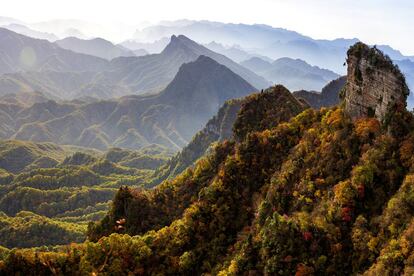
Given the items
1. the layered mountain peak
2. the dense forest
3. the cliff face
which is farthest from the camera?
the layered mountain peak

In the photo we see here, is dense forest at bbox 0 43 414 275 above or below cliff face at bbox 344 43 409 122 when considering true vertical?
below

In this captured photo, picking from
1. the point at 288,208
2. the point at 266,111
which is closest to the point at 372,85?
the point at 288,208

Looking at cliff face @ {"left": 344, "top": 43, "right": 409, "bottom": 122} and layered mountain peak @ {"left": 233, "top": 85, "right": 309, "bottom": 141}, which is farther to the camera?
layered mountain peak @ {"left": 233, "top": 85, "right": 309, "bottom": 141}

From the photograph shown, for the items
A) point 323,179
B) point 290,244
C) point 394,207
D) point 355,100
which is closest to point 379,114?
point 355,100

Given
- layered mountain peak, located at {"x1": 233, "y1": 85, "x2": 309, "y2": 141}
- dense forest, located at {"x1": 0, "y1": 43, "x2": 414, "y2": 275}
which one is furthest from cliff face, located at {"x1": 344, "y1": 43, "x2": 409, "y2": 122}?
layered mountain peak, located at {"x1": 233, "y1": 85, "x2": 309, "y2": 141}

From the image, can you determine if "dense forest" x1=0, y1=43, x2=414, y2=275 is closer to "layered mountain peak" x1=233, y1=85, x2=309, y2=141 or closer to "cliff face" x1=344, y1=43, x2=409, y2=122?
"cliff face" x1=344, y1=43, x2=409, y2=122

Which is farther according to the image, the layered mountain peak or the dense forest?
the layered mountain peak

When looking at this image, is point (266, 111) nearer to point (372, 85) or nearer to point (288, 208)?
point (372, 85)

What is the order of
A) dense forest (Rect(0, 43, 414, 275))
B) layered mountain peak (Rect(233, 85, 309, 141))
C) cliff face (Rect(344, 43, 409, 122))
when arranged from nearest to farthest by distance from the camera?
dense forest (Rect(0, 43, 414, 275)) → cliff face (Rect(344, 43, 409, 122)) → layered mountain peak (Rect(233, 85, 309, 141))

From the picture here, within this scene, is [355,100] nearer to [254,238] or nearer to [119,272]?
[254,238]
